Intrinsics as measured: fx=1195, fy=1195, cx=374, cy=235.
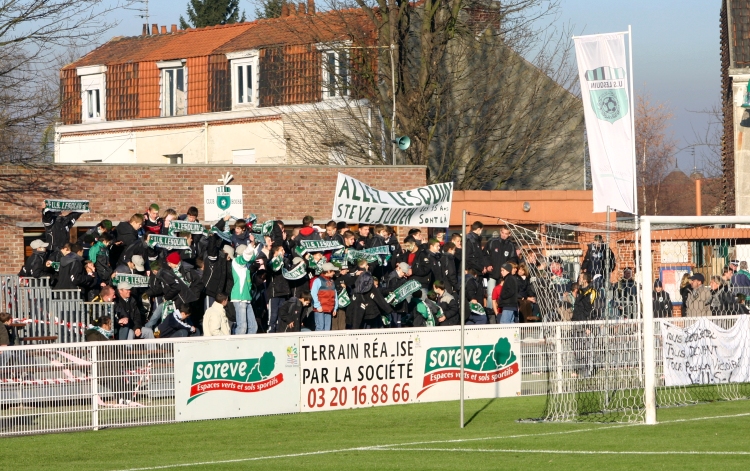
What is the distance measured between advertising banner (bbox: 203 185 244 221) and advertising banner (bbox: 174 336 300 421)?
10636 millimetres

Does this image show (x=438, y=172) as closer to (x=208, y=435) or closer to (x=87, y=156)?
(x=87, y=156)

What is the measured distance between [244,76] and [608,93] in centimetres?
2184

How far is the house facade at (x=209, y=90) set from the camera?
38500mm

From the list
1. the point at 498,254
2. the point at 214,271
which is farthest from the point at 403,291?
the point at 214,271

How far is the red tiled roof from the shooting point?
3759 centimetres

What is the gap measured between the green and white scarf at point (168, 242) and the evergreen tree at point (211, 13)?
175 feet

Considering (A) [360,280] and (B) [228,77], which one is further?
(B) [228,77]

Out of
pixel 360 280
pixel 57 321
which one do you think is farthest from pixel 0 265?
pixel 360 280

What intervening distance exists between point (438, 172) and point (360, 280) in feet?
61.2

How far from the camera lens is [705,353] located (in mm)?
19297

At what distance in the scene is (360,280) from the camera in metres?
20.4

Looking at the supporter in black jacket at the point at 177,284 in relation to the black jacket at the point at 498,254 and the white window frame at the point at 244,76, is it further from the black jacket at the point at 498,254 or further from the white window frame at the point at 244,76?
the white window frame at the point at 244,76

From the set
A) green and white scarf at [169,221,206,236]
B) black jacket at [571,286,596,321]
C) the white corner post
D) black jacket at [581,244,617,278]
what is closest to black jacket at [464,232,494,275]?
black jacket at [581,244,617,278]

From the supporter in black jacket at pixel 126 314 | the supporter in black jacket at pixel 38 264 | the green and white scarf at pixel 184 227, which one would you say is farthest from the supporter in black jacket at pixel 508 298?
the supporter in black jacket at pixel 38 264
